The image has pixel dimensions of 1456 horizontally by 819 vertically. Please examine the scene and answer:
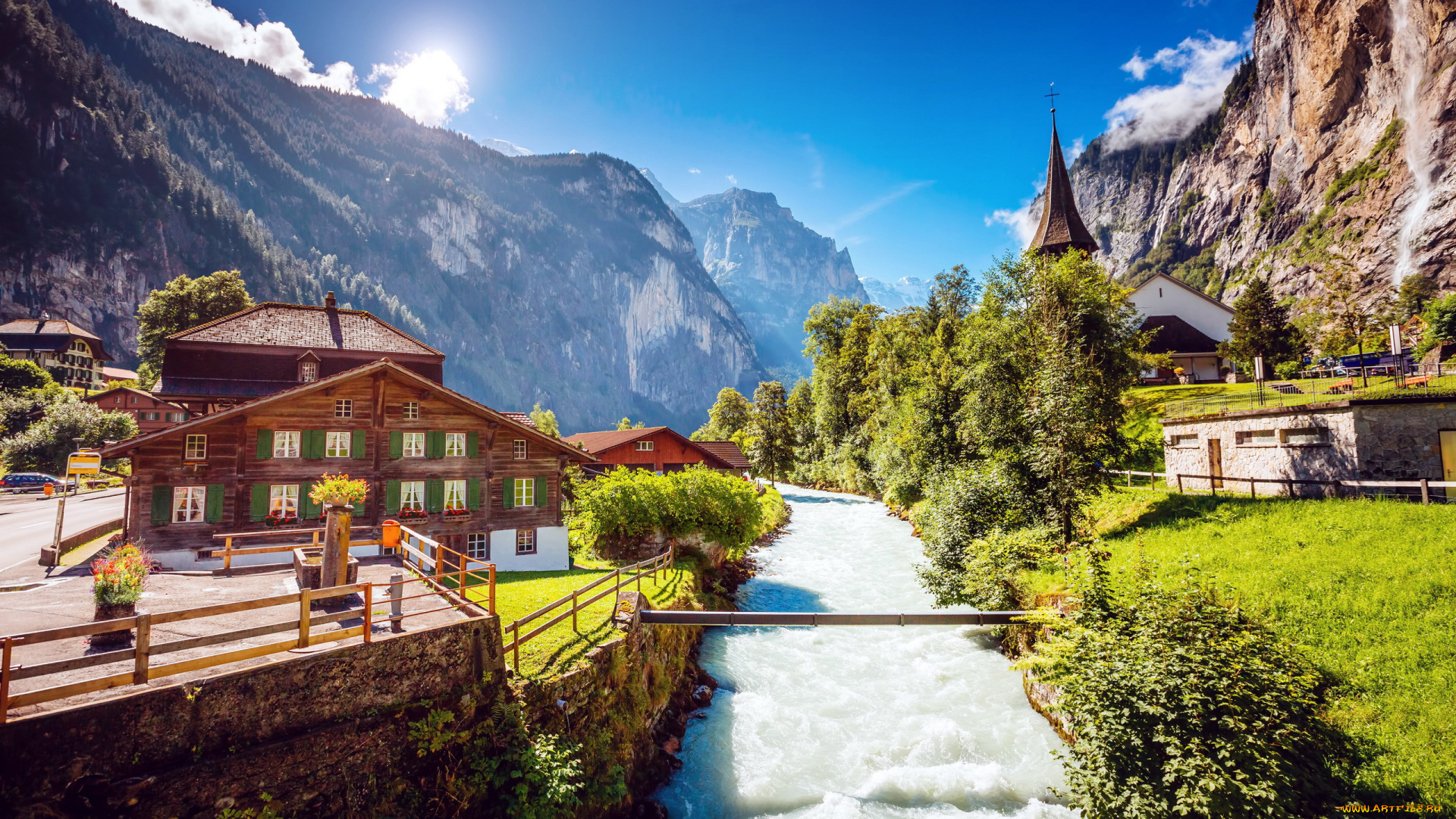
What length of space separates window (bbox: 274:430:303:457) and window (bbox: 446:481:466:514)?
5.00m

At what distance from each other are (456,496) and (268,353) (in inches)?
571

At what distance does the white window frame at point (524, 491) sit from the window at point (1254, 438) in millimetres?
26713

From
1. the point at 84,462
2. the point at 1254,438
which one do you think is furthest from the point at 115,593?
the point at 1254,438

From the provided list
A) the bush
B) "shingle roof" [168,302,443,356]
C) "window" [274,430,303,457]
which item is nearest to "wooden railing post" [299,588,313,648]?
the bush

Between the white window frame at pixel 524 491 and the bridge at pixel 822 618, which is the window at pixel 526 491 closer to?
the white window frame at pixel 524 491

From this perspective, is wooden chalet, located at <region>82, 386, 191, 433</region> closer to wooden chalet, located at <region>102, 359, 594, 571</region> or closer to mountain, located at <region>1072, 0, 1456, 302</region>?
wooden chalet, located at <region>102, 359, 594, 571</region>

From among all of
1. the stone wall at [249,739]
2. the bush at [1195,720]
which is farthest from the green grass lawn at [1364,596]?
A: the stone wall at [249,739]

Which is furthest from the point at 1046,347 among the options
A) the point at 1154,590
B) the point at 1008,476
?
the point at 1154,590

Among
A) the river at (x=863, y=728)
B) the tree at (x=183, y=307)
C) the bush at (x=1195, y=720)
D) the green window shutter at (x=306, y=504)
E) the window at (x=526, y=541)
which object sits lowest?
the river at (x=863, y=728)

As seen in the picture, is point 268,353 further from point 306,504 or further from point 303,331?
point 306,504

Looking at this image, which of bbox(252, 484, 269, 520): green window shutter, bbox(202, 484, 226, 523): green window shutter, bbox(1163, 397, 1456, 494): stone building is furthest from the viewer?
bbox(252, 484, 269, 520): green window shutter

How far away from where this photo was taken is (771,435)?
68188 mm

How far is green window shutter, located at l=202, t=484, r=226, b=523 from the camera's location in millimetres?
19297

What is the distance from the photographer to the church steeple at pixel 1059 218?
1875 inches
